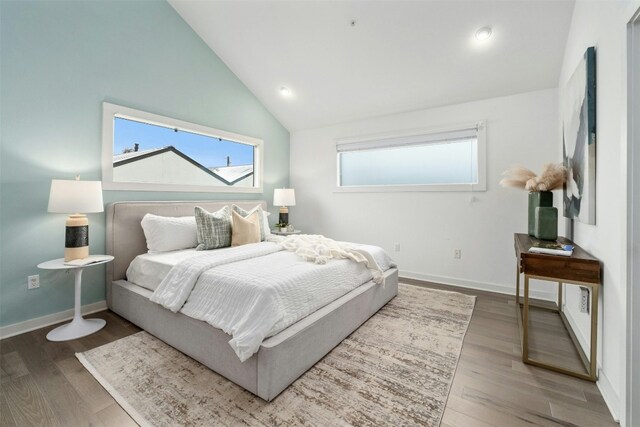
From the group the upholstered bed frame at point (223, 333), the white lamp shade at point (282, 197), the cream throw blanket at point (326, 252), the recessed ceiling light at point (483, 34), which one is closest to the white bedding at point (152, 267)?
the upholstered bed frame at point (223, 333)

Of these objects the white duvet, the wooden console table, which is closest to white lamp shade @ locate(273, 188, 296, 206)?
the white duvet

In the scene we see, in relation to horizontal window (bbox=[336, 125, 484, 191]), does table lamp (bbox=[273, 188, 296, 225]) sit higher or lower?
lower

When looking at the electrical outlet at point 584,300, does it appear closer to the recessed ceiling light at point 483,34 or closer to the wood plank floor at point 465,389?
the wood plank floor at point 465,389

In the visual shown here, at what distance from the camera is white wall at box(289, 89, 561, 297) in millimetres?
3184

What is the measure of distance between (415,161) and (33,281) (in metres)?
4.31

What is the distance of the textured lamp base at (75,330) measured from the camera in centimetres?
221

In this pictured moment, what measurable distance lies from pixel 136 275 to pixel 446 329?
2.81 m

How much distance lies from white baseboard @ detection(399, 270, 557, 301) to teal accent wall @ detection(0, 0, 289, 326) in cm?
333

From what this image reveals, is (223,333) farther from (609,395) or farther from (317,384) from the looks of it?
(609,395)

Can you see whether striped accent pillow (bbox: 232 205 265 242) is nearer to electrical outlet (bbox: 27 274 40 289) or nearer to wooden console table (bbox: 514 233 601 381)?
electrical outlet (bbox: 27 274 40 289)

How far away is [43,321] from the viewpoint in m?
2.42

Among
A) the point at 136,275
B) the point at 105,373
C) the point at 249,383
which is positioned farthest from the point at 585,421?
the point at 136,275

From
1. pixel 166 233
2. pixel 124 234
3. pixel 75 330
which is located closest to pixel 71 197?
pixel 124 234

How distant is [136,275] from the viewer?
8.42 ft
